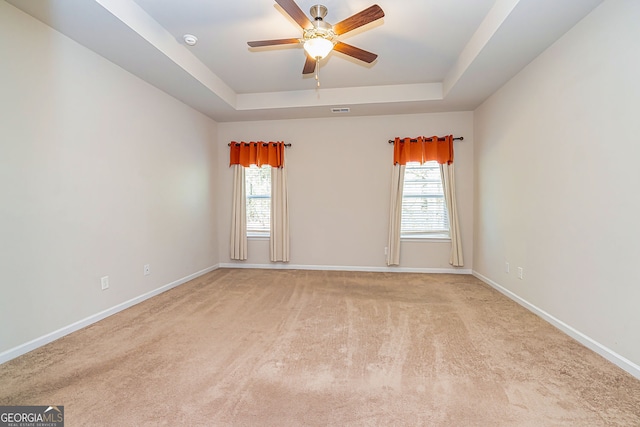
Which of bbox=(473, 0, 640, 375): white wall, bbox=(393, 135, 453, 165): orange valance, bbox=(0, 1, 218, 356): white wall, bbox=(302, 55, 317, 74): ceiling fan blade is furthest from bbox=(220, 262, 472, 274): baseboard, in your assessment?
bbox=(302, 55, 317, 74): ceiling fan blade

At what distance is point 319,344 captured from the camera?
2240 mm

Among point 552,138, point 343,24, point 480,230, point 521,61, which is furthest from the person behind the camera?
point 480,230

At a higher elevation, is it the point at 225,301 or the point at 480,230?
the point at 480,230

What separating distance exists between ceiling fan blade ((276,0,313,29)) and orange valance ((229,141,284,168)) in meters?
2.65

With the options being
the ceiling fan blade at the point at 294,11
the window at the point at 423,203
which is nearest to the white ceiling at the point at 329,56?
the ceiling fan blade at the point at 294,11

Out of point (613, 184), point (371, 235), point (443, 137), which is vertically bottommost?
point (371, 235)

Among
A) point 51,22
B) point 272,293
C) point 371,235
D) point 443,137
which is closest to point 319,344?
point 272,293

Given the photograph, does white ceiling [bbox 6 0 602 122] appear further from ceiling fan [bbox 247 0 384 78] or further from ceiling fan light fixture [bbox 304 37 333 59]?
ceiling fan light fixture [bbox 304 37 333 59]

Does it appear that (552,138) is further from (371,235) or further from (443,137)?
(371,235)

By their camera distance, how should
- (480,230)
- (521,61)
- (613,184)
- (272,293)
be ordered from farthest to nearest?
(480,230), (272,293), (521,61), (613,184)

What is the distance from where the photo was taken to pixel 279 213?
187 inches

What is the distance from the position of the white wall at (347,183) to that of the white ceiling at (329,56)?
1.32 feet

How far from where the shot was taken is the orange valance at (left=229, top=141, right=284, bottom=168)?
473 cm

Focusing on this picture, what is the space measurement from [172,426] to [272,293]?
2159 mm
